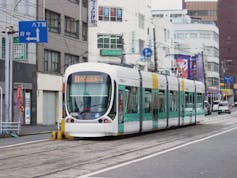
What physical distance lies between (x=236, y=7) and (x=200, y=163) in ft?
447

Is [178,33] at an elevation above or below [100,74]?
above

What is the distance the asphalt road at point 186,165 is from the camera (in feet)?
42.4

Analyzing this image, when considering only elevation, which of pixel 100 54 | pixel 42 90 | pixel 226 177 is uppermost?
pixel 100 54

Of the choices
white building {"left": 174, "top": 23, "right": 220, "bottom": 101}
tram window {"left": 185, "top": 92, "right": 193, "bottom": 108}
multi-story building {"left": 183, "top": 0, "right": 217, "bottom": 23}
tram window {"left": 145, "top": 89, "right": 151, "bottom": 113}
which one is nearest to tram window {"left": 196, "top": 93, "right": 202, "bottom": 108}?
tram window {"left": 185, "top": 92, "right": 193, "bottom": 108}

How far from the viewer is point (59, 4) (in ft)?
154

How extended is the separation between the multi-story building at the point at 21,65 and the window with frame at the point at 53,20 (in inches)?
105

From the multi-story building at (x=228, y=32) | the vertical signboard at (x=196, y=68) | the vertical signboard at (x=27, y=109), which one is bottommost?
the vertical signboard at (x=27, y=109)

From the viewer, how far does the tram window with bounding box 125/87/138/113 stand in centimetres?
2475

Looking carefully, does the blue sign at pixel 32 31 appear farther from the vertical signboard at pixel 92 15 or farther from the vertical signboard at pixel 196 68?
the vertical signboard at pixel 196 68

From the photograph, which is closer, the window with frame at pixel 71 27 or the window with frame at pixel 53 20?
the window with frame at pixel 53 20

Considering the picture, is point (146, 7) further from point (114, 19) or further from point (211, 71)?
point (211, 71)

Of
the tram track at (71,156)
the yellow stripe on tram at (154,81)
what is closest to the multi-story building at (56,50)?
the yellow stripe on tram at (154,81)

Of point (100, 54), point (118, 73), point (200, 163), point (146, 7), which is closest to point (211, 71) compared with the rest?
point (146, 7)

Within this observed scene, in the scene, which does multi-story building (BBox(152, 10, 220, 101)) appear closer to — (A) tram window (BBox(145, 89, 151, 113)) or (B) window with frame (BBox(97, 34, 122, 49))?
(B) window with frame (BBox(97, 34, 122, 49))
